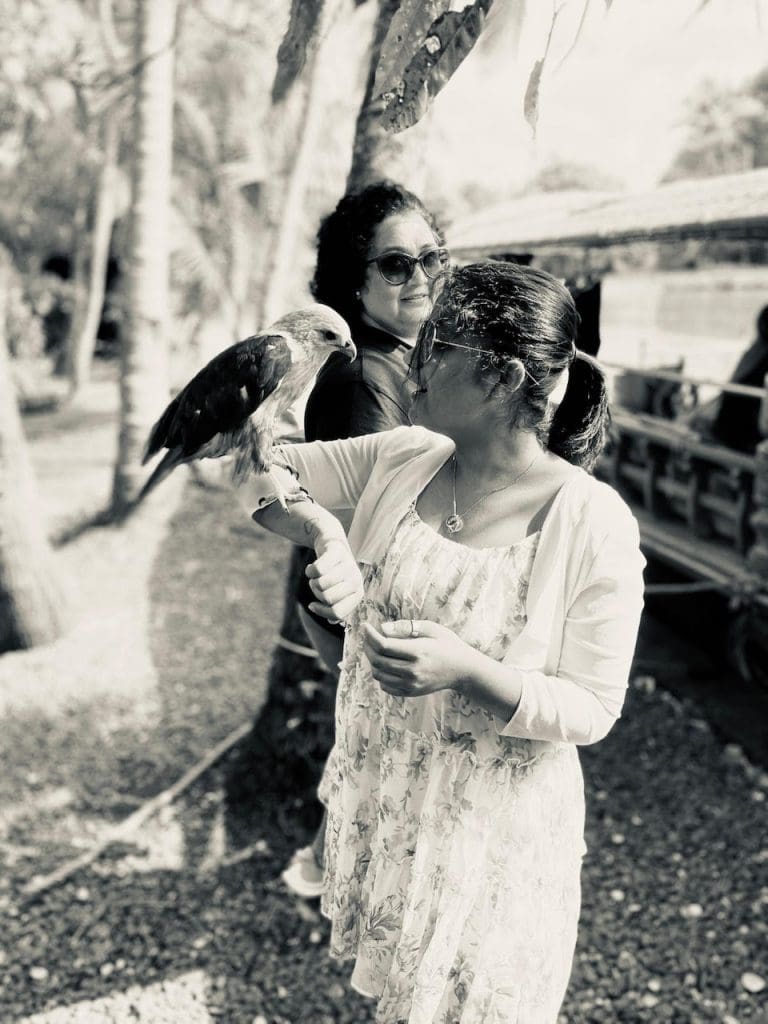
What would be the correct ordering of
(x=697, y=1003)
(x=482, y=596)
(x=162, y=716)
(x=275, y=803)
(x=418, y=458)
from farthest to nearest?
(x=162, y=716) → (x=275, y=803) → (x=697, y=1003) → (x=418, y=458) → (x=482, y=596)

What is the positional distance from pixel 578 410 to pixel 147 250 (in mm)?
6795

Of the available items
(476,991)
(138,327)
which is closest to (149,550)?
(138,327)

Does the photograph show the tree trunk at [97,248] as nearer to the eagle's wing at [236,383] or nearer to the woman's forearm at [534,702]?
the eagle's wing at [236,383]

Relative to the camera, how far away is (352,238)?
2.25 metres

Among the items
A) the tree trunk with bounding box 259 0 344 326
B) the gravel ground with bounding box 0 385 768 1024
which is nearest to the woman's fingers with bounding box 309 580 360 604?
the gravel ground with bounding box 0 385 768 1024

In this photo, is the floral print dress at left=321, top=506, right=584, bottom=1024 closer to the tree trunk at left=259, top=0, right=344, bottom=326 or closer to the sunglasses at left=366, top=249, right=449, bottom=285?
the sunglasses at left=366, top=249, right=449, bottom=285

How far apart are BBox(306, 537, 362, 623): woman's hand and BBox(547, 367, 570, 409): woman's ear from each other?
0.50 metres

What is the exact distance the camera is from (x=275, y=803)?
387 centimetres

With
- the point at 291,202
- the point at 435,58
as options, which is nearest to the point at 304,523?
the point at 435,58

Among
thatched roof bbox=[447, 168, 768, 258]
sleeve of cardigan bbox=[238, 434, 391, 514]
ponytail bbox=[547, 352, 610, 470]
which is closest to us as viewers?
ponytail bbox=[547, 352, 610, 470]

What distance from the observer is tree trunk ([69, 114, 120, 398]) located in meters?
13.3

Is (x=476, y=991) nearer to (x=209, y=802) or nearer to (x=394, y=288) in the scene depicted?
(x=394, y=288)

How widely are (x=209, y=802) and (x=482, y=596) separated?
116 inches

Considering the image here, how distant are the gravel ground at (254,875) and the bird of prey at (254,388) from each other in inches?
78.5
